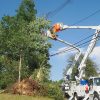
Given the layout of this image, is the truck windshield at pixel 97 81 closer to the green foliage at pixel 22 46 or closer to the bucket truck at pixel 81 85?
the bucket truck at pixel 81 85

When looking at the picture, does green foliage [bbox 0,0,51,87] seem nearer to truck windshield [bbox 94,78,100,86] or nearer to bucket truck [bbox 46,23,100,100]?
bucket truck [bbox 46,23,100,100]

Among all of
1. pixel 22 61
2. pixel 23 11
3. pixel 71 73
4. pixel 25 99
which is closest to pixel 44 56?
pixel 22 61

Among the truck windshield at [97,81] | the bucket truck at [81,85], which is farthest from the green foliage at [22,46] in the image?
the truck windshield at [97,81]

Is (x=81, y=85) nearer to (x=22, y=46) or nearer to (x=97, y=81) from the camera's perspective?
(x=97, y=81)

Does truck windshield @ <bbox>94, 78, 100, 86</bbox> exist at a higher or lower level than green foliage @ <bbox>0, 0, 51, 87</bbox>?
lower

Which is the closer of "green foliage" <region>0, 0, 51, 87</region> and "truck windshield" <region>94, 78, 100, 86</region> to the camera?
"truck windshield" <region>94, 78, 100, 86</region>

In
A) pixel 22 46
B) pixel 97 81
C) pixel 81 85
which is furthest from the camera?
pixel 22 46

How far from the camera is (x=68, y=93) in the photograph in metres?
38.3

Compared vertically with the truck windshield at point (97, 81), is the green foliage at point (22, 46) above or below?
above

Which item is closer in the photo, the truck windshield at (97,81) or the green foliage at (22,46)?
the truck windshield at (97,81)

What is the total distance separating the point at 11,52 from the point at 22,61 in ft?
7.88

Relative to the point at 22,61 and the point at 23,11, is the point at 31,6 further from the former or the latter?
the point at 22,61

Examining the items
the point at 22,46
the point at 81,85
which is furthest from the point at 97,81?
the point at 22,46

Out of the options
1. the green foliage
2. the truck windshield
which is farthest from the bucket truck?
the green foliage
